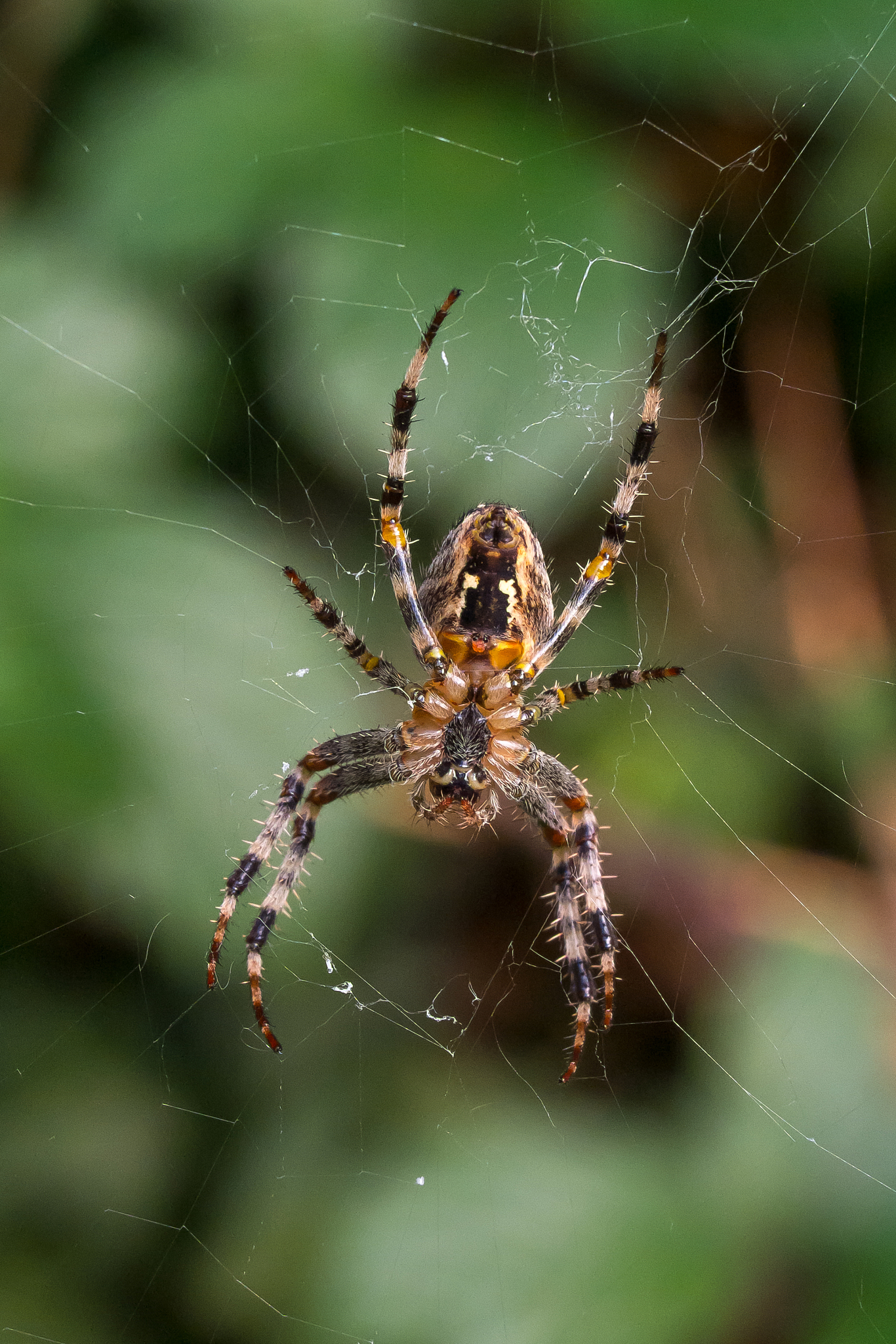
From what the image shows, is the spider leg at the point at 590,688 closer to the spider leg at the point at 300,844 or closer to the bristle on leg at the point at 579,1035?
the spider leg at the point at 300,844

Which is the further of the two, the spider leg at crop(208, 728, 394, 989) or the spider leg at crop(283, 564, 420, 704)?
the spider leg at crop(208, 728, 394, 989)

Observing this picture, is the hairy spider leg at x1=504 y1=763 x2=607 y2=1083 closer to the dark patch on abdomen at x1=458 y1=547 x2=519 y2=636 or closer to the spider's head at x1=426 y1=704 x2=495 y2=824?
the spider's head at x1=426 y1=704 x2=495 y2=824

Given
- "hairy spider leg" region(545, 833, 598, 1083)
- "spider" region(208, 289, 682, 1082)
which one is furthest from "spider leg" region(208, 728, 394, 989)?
"hairy spider leg" region(545, 833, 598, 1083)

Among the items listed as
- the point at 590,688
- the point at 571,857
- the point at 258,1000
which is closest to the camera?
the point at 258,1000

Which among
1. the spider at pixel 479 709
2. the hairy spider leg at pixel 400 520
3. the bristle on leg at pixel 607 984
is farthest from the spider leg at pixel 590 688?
the bristle on leg at pixel 607 984

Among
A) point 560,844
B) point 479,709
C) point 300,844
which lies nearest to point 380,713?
point 479,709

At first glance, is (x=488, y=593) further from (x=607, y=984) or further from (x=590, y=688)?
(x=607, y=984)
